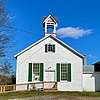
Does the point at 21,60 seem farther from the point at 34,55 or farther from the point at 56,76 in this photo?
the point at 56,76

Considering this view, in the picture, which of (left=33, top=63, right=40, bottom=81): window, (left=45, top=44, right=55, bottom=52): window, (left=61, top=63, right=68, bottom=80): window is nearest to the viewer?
(left=33, top=63, right=40, bottom=81): window

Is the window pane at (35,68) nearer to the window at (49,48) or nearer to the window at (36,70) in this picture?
the window at (36,70)

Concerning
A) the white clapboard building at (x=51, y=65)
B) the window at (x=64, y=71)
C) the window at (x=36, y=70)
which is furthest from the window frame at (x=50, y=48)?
the window at (x=64, y=71)

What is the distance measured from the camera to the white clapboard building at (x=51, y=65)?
25609 mm

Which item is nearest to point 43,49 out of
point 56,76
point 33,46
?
point 33,46

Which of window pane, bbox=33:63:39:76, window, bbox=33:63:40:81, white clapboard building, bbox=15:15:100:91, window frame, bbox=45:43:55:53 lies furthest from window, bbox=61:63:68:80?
window pane, bbox=33:63:39:76

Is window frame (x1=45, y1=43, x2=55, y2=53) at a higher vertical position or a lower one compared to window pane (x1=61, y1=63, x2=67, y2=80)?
higher

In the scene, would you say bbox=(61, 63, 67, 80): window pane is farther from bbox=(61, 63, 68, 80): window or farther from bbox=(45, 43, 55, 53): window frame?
bbox=(45, 43, 55, 53): window frame

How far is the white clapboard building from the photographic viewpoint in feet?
84.0

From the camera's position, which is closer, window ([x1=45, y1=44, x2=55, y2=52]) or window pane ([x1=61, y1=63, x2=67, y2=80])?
window pane ([x1=61, y1=63, x2=67, y2=80])

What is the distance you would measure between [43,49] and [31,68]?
2.40 metres

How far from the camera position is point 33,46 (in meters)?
26.2

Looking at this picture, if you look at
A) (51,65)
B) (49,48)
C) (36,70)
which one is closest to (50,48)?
(49,48)

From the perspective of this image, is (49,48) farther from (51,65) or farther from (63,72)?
(63,72)
